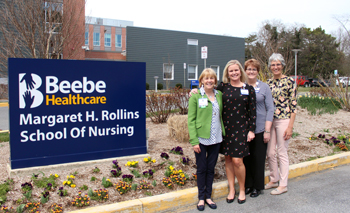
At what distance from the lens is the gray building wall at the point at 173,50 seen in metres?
31.4

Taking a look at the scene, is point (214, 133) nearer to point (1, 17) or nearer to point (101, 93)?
point (101, 93)

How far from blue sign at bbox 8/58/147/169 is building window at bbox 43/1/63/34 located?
7.15 meters

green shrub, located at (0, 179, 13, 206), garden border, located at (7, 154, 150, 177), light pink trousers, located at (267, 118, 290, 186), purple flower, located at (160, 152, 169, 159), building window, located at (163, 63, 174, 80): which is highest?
building window, located at (163, 63, 174, 80)

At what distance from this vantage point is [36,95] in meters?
4.12

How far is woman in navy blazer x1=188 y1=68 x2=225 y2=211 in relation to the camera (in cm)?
354

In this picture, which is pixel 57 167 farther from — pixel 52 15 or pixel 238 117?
pixel 52 15

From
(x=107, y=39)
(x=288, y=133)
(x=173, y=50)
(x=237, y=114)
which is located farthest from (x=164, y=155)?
(x=107, y=39)

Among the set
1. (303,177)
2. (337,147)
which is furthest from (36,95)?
(337,147)

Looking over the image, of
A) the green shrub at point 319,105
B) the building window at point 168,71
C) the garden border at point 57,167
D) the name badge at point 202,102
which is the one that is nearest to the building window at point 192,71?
the building window at point 168,71

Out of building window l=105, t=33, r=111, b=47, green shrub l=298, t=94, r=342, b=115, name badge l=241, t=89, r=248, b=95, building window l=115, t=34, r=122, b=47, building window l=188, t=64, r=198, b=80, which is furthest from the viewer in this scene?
building window l=115, t=34, r=122, b=47

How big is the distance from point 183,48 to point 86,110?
30989 mm

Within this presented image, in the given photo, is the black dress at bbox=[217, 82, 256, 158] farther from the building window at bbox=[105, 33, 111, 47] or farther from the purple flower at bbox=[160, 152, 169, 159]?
the building window at bbox=[105, 33, 111, 47]

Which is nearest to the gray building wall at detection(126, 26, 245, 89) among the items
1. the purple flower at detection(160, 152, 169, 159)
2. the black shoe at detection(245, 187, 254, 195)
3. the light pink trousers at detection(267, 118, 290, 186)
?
the purple flower at detection(160, 152, 169, 159)

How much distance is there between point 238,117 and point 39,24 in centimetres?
926
